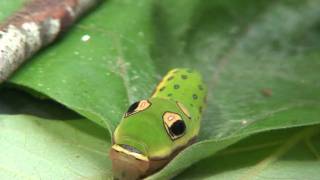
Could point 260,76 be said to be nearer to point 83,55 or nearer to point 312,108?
point 312,108

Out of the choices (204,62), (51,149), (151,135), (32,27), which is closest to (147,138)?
(151,135)

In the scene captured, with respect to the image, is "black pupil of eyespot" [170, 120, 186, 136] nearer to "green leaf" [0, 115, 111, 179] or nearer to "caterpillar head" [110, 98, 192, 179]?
"caterpillar head" [110, 98, 192, 179]

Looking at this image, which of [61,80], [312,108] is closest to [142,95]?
[61,80]

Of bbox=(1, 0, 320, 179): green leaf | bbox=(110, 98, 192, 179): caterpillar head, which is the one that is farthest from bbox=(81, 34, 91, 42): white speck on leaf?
bbox=(110, 98, 192, 179): caterpillar head

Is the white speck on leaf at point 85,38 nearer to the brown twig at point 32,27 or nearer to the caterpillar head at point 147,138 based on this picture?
the brown twig at point 32,27

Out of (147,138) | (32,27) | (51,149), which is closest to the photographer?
(147,138)

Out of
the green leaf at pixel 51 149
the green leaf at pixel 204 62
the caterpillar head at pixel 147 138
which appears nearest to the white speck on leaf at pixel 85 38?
the green leaf at pixel 204 62

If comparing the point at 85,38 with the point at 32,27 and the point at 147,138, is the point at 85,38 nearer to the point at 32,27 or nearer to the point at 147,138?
the point at 32,27
